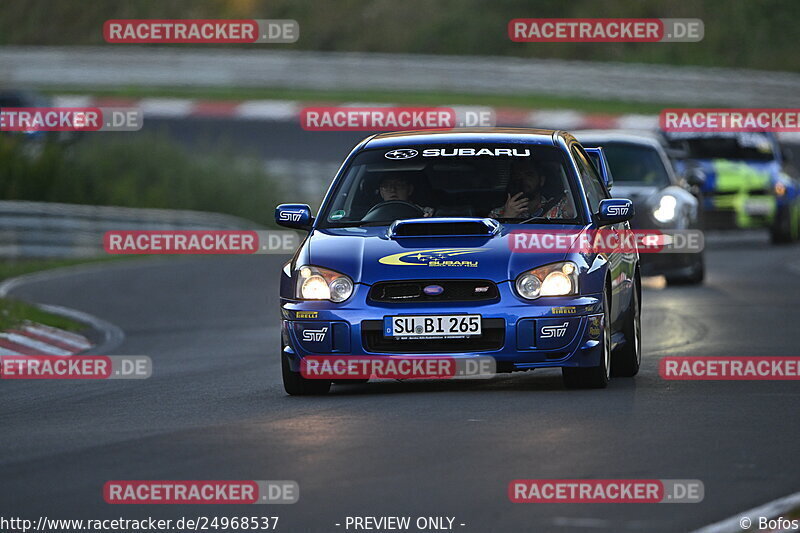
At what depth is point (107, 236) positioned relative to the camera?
26.5 m

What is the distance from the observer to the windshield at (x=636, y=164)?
19.5 m

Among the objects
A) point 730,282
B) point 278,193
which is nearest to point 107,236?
point 278,193

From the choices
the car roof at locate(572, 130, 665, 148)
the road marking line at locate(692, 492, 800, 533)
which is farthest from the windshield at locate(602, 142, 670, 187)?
the road marking line at locate(692, 492, 800, 533)

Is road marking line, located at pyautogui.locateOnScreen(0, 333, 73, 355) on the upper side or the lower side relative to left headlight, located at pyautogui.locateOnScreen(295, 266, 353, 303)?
lower

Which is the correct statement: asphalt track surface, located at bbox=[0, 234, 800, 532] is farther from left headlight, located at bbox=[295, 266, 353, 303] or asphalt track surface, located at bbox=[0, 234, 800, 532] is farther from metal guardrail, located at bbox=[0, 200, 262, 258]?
metal guardrail, located at bbox=[0, 200, 262, 258]

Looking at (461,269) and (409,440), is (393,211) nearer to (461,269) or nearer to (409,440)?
(461,269)

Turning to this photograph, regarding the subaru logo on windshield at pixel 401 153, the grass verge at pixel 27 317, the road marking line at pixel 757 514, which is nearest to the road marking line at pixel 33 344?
the grass verge at pixel 27 317

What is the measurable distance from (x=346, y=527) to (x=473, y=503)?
0.60 meters

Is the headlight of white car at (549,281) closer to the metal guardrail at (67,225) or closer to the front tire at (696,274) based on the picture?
the front tire at (696,274)

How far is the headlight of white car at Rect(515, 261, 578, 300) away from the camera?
10.0 meters

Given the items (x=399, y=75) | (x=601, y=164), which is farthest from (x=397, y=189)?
(x=399, y=75)

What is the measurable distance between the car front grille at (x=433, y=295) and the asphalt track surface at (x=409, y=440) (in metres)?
0.56

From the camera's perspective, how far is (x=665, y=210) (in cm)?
1878

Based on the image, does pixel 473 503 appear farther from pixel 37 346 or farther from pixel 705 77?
pixel 705 77
